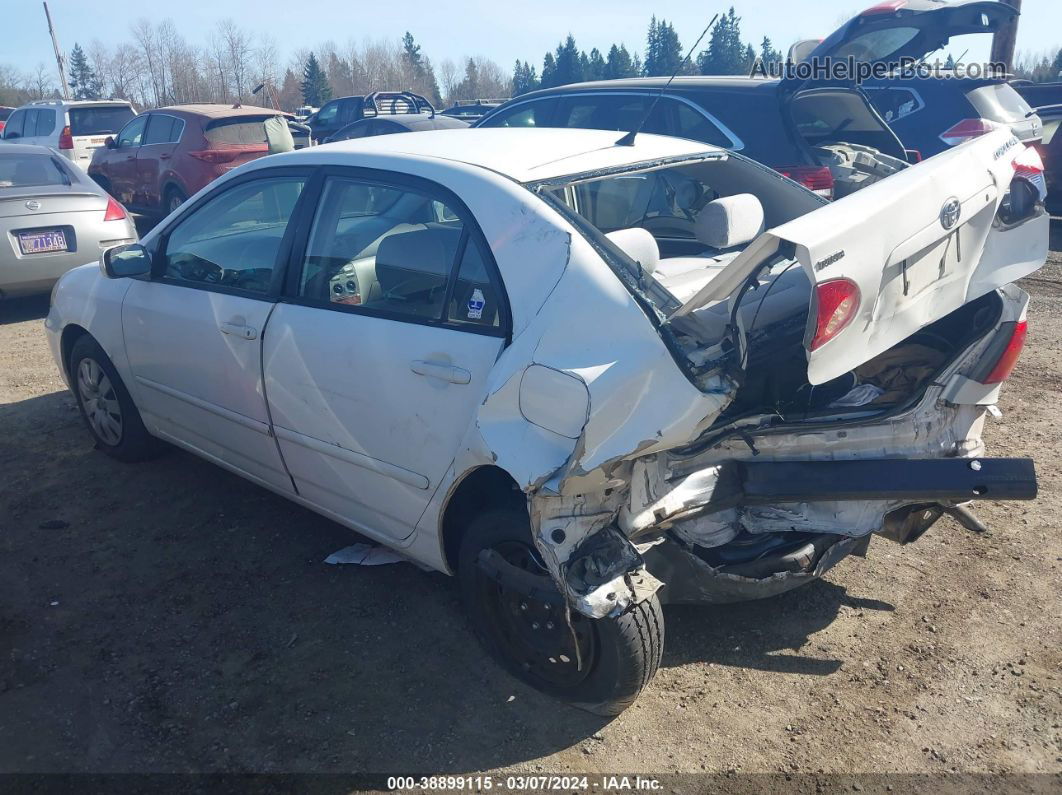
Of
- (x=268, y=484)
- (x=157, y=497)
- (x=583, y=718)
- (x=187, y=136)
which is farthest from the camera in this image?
(x=187, y=136)

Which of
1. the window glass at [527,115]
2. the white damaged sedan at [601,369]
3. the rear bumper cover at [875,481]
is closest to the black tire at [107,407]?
the white damaged sedan at [601,369]

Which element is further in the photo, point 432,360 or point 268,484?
point 268,484

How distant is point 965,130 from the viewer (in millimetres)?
8172

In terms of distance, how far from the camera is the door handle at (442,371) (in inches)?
112

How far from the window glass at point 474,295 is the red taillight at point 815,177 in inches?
149

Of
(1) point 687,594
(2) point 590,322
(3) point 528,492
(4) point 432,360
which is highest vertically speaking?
(2) point 590,322

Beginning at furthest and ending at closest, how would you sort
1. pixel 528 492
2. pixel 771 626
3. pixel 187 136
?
pixel 187 136 < pixel 771 626 < pixel 528 492

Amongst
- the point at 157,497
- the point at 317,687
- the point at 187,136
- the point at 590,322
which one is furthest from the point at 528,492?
the point at 187,136

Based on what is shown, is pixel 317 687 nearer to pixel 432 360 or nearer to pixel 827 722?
pixel 432 360

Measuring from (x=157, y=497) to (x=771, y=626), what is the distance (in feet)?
9.81

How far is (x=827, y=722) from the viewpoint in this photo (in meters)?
2.85

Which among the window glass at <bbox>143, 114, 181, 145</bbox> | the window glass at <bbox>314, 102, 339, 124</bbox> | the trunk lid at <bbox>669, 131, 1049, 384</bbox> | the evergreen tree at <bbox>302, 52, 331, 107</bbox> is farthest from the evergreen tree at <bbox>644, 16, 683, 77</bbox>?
the trunk lid at <bbox>669, 131, 1049, 384</bbox>

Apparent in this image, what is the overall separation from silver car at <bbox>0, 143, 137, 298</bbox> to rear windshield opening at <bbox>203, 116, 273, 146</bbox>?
2992mm

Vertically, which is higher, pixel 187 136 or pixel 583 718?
pixel 187 136
